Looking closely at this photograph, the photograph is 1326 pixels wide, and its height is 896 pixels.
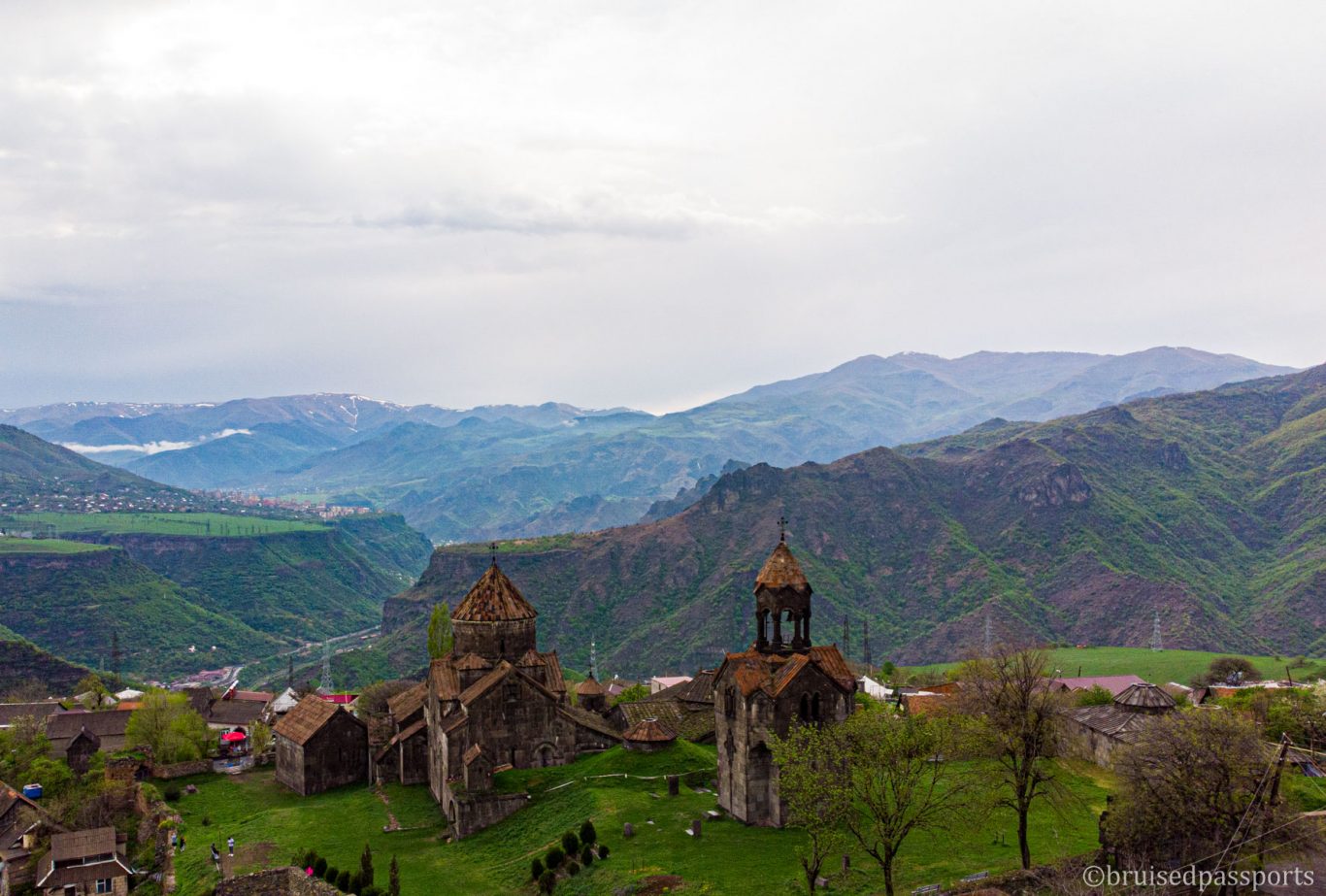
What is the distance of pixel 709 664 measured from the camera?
172125 millimetres

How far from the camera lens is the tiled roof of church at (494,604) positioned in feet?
195

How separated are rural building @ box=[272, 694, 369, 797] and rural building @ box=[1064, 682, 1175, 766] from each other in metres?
44.7

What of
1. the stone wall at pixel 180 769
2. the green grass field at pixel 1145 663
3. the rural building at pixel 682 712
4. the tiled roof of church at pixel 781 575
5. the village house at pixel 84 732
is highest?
the tiled roof of church at pixel 781 575

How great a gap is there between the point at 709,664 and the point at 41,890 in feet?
429

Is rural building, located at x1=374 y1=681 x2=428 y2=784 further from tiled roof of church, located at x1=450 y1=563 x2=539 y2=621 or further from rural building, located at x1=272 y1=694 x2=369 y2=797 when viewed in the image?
tiled roof of church, located at x1=450 y1=563 x2=539 y2=621

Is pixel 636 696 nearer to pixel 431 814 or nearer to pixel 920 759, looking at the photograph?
pixel 431 814

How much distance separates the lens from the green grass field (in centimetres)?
11200

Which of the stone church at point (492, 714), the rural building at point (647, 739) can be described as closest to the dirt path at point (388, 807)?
the stone church at point (492, 714)

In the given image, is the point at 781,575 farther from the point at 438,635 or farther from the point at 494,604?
the point at 438,635

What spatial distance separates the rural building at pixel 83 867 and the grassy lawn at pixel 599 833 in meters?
3.99

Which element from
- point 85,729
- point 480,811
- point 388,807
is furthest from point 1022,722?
point 85,729

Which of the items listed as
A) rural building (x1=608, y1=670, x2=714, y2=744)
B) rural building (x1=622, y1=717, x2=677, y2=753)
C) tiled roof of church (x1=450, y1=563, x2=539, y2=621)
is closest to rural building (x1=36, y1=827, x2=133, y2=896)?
tiled roof of church (x1=450, y1=563, x2=539, y2=621)

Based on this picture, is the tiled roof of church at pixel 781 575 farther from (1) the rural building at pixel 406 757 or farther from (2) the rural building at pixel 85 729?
(2) the rural building at pixel 85 729

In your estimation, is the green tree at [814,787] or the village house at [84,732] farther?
the village house at [84,732]
